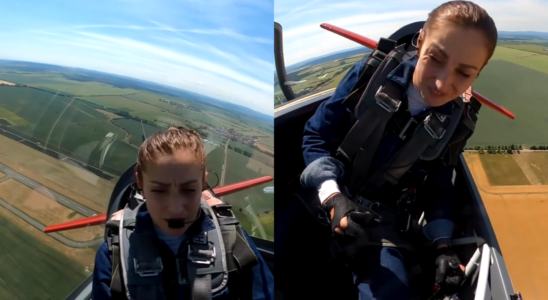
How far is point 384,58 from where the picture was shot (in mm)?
917

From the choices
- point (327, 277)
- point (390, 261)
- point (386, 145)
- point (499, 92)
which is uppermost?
point (499, 92)

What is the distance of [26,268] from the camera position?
900 millimetres

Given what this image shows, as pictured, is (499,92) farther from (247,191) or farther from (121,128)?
(121,128)

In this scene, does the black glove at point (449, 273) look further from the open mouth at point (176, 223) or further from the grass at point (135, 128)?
the grass at point (135, 128)

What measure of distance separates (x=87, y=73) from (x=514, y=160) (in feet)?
3.45

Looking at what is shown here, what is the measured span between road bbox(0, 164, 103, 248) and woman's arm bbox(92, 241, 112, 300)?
5.0 inches

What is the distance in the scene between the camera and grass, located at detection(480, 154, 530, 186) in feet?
3.32

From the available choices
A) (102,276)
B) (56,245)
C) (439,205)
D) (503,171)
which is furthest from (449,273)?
(56,245)

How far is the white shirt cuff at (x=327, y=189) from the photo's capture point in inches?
35.8

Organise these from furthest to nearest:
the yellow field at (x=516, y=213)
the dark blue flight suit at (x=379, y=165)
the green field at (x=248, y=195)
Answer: the yellow field at (x=516, y=213)
the dark blue flight suit at (x=379, y=165)
the green field at (x=248, y=195)

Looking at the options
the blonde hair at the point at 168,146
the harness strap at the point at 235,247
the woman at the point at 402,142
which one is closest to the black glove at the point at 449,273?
the woman at the point at 402,142

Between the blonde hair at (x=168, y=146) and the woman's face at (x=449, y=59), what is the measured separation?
476mm

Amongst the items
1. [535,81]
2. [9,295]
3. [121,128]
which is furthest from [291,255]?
[535,81]

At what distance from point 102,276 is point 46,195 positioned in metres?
0.28
